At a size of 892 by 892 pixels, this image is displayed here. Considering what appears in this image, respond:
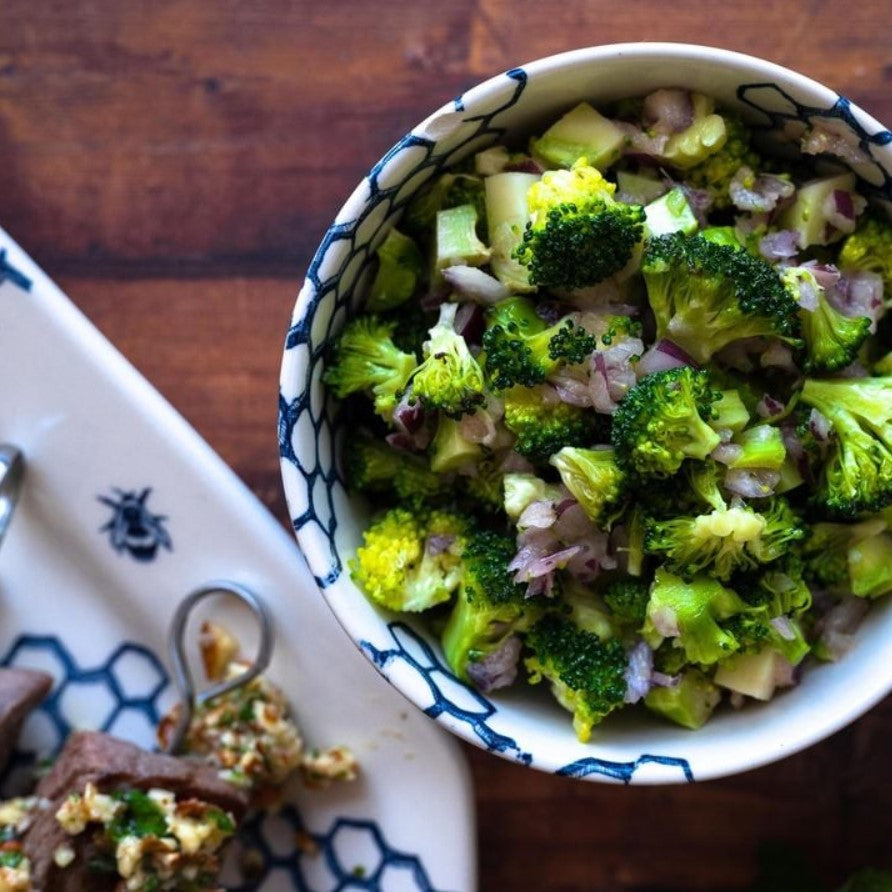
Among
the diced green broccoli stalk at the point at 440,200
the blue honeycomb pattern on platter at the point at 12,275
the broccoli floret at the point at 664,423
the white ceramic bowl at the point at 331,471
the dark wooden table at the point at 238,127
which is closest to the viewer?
the broccoli floret at the point at 664,423

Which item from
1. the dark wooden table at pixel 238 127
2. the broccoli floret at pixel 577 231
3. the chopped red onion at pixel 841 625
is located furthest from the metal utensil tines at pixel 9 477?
the chopped red onion at pixel 841 625

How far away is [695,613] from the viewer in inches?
55.3

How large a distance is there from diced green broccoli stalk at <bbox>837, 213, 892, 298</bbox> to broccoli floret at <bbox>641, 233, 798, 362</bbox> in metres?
0.16

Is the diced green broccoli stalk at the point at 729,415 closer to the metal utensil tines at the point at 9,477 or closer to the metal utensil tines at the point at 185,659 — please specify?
the metal utensil tines at the point at 185,659

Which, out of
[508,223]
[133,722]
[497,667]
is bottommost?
[133,722]

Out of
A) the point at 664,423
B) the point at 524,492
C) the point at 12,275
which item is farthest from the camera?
the point at 12,275

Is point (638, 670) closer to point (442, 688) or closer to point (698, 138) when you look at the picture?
point (442, 688)

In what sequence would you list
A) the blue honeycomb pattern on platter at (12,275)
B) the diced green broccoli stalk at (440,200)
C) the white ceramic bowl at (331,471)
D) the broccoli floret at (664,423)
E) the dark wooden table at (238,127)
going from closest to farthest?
1. the broccoli floret at (664,423)
2. the white ceramic bowl at (331,471)
3. the diced green broccoli stalk at (440,200)
4. the blue honeycomb pattern on platter at (12,275)
5. the dark wooden table at (238,127)

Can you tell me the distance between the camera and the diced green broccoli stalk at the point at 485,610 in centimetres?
145

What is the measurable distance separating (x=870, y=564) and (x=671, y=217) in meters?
0.53

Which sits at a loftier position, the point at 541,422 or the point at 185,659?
the point at 541,422

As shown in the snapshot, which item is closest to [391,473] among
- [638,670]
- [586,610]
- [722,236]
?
[586,610]

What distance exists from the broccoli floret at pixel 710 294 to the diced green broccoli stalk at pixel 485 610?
0.36 m

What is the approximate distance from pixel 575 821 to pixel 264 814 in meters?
0.57
